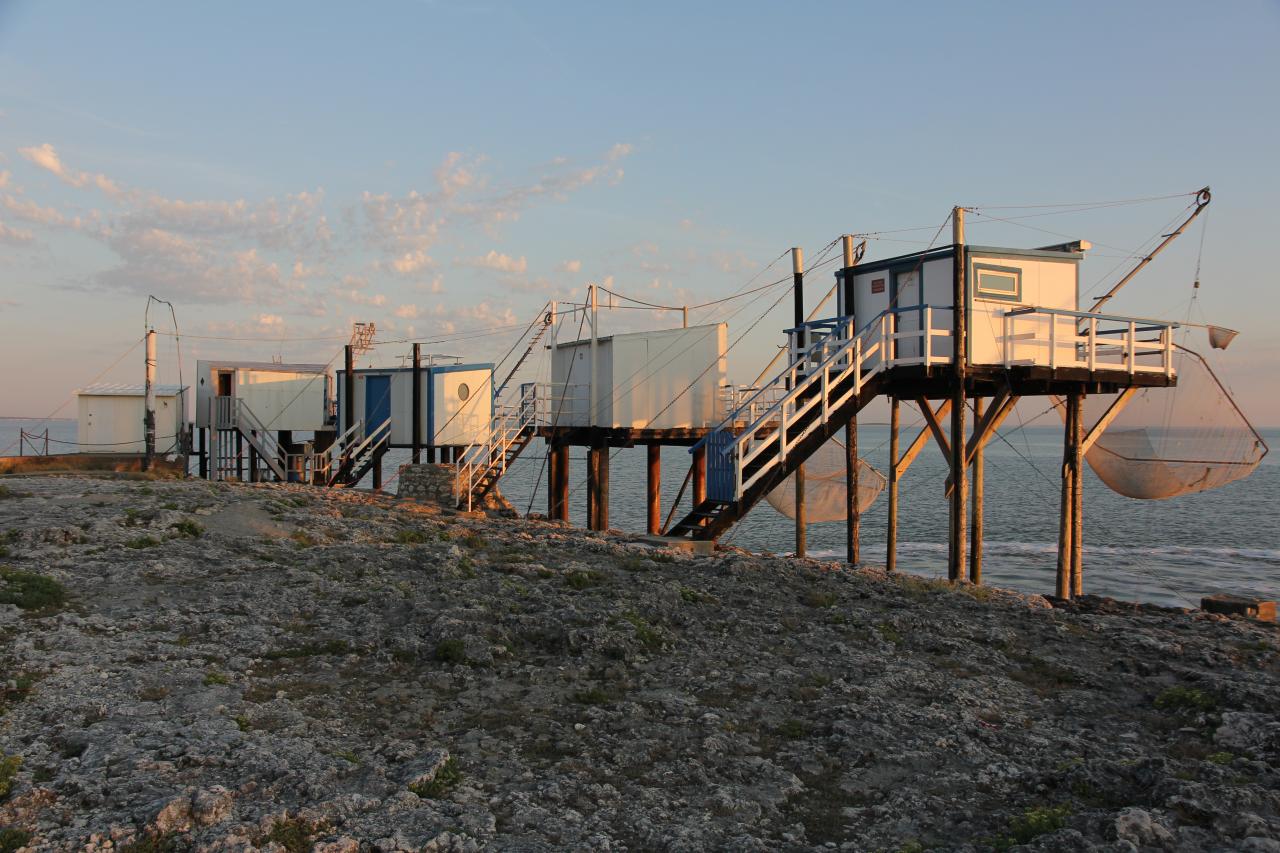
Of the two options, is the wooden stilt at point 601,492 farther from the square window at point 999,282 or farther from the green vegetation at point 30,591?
the green vegetation at point 30,591

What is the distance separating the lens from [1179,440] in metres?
22.6

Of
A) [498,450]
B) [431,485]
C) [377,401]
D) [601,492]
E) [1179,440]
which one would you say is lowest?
[601,492]

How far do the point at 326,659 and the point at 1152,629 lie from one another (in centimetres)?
1035

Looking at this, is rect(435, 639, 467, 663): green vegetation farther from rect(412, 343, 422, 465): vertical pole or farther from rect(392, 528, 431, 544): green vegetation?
rect(412, 343, 422, 465): vertical pole

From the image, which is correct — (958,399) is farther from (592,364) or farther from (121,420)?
(121,420)

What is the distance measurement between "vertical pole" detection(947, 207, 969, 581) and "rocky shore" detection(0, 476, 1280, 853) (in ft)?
12.7

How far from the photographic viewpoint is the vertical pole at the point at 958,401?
56.5 feet

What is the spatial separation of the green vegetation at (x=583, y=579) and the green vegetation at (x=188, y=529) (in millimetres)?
7210

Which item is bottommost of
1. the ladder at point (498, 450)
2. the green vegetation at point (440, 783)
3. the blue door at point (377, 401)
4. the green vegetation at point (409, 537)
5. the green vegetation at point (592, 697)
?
the green vegetation at point (440, 783)

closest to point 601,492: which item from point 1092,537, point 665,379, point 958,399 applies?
point 665,379

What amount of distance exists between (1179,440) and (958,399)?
929 centimetres

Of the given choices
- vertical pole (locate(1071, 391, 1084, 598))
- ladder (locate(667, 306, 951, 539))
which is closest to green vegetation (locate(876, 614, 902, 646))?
ladder (locate(667, 306, 951, 539))

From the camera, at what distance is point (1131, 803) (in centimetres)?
594

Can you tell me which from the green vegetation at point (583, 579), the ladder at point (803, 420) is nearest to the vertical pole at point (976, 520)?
the ladder at point (803, 420)
